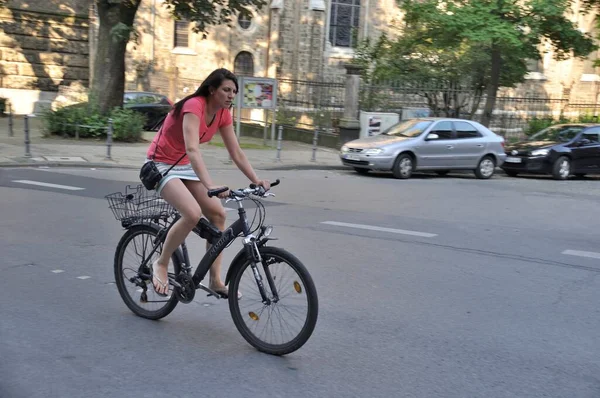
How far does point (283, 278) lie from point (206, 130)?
119 cm

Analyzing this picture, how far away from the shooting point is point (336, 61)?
36469 millimetres

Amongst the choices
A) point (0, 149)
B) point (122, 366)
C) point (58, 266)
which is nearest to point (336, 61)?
point (0, 149)

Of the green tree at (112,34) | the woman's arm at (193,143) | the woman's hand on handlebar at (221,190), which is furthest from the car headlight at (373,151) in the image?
the woman's hand on handlebar at (221,190)

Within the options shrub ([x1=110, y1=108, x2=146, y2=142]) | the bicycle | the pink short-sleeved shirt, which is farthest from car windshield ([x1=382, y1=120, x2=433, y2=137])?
the pink short-sleeved shirt

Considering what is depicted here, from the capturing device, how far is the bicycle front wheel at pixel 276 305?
4.32 metres

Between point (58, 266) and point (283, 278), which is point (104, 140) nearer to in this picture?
point (58, 266)

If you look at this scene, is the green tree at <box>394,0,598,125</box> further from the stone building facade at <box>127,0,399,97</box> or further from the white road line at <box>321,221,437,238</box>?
the white road line at <box>321,221,437,238</box>

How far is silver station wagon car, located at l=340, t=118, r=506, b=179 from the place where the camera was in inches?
675

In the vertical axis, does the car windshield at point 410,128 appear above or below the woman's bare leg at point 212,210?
above

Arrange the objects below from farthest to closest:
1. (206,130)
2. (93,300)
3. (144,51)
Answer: (144,51), (93,300), (206,130)

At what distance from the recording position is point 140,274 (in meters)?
5.23

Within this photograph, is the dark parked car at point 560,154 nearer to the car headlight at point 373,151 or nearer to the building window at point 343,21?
the car headlight at point 373,151

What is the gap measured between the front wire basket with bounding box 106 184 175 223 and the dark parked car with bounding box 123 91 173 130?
18.8 m

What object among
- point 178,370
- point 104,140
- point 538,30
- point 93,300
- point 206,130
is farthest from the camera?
point 538,30
